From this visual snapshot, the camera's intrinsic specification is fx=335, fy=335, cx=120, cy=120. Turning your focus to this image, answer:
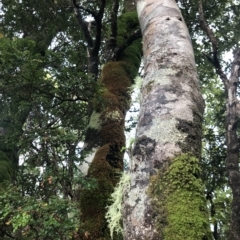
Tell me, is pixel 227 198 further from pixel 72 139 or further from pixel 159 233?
pixel 159 233

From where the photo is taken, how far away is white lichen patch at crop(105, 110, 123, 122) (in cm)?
429

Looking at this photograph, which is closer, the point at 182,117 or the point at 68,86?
the point at 182,117

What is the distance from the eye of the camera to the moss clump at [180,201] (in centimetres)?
140

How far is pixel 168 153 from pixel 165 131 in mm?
131

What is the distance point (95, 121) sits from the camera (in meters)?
4.29

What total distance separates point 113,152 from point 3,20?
16.6 ft

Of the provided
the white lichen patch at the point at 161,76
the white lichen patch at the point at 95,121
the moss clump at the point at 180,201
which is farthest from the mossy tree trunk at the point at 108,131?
the moss clump at the point at 180,201

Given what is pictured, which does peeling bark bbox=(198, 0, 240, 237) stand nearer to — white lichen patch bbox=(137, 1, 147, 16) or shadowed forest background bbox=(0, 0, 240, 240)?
shadowed forest background bbox=(0, 0, 240, 240)

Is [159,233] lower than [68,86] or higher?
lower

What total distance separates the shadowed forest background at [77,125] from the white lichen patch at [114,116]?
0.7 inches

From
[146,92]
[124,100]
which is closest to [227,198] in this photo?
[124,100]

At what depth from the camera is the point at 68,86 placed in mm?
3811

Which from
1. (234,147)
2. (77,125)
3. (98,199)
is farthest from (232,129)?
(98,199)

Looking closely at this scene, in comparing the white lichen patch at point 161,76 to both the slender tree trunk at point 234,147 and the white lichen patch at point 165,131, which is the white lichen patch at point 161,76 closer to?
the white lichen patch at point 165,131
